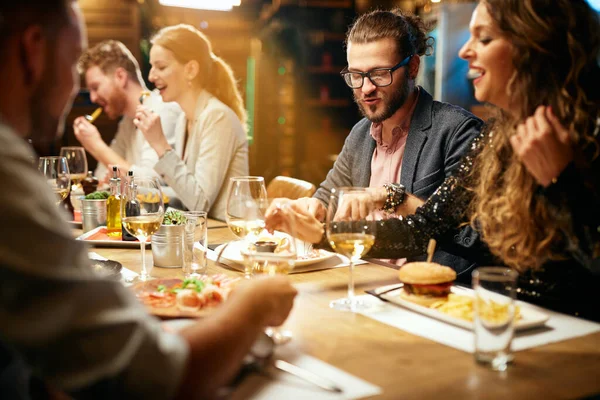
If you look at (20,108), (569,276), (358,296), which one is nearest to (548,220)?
(569,276)

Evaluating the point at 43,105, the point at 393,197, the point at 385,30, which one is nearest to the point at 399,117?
the point at 385,30

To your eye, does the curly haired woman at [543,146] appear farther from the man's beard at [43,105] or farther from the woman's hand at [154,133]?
the woman's hand at [154,133]

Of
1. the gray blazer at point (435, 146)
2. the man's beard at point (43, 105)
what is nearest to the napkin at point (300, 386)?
the man's beard at point (43, 105)

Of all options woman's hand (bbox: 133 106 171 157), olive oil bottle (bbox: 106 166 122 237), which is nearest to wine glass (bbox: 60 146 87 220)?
woman's hand (bbox: 133 106 171 157)

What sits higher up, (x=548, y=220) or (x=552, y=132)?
(x=552, y=132)

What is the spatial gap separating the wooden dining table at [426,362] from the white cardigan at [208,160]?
6.12 ft

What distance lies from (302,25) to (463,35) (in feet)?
8.23

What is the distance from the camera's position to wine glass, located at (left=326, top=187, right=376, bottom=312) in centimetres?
138

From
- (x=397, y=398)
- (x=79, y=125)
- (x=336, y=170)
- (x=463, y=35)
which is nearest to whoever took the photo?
(x=397, y=398)

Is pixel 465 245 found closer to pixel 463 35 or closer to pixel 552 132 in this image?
pixel 552 132

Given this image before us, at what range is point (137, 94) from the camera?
445 centimetres

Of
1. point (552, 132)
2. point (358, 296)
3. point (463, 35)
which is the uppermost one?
point (463, 35)

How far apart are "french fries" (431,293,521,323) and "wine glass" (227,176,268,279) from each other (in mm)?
497

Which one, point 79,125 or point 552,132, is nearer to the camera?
point 552,132
